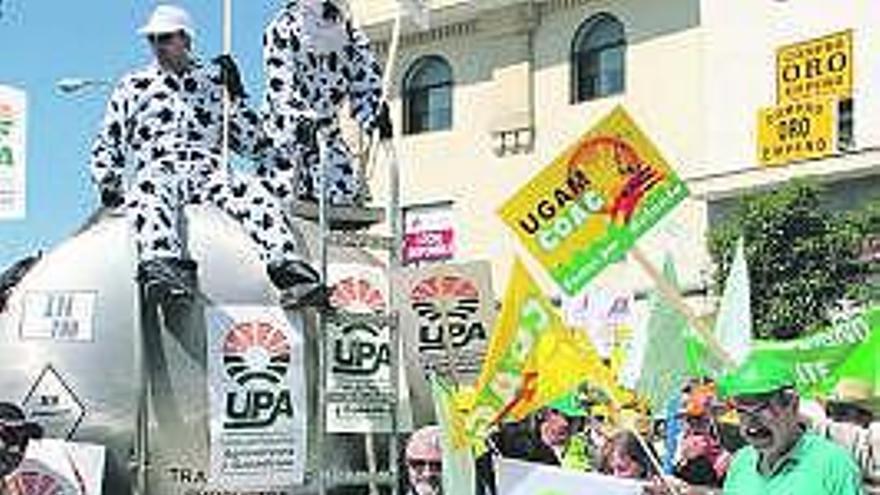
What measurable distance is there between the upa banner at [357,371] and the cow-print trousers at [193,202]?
14.9 inches

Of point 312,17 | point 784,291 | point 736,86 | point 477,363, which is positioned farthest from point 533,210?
point 736,86

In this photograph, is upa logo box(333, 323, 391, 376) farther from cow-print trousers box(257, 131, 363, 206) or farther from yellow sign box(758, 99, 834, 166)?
yellow sign box(758, 99, 834, 166)

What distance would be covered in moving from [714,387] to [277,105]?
259cm

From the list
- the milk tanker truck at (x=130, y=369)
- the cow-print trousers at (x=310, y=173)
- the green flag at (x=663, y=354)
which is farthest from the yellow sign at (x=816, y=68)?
the milk tanker truck at (x=130, y=369)

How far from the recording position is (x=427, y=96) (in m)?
39.4

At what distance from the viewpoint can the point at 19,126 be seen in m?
13.1

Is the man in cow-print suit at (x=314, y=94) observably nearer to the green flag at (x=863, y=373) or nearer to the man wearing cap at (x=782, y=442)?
the man wearing cap at (x=782, y=442)

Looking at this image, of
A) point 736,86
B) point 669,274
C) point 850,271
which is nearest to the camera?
point 669,274

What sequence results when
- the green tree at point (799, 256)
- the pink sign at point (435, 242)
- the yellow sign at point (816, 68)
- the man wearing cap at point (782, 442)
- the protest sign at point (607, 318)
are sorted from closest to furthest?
1. the man wearing cap at point (782, 442)
2. the protest sign at point (607, 318)
3. the green tree at point (799, 256)
4. the yellow sign at point (816, 68)
5. the pink sign at point (435, 242)

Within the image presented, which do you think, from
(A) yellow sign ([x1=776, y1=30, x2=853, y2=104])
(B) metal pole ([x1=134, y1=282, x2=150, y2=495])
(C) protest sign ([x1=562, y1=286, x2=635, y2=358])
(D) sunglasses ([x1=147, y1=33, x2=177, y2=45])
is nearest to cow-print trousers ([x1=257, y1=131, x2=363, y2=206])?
(D) sunglasses ([x1=147, y1=33, x2=177, y2=45])

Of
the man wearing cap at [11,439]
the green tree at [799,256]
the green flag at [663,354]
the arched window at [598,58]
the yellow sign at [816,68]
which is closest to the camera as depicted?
the man wearing cap at [11,439]

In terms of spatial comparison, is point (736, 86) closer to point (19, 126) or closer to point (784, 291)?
point (784, 291)

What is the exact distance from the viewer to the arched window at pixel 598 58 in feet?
118

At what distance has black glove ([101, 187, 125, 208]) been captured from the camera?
29.0ft
